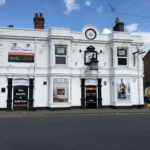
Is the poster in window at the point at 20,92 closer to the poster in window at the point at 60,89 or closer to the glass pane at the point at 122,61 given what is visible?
the poster in window at the point at 60,89

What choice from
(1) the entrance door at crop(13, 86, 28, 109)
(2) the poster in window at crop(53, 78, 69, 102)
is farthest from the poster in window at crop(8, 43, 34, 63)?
(2) the poster in window at crop(53, 78, 69, 102)

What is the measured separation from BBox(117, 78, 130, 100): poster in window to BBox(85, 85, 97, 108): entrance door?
99.3 inches

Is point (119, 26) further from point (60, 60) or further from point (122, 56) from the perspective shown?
point (60, 60)

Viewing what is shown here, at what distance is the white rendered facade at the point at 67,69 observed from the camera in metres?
25.0

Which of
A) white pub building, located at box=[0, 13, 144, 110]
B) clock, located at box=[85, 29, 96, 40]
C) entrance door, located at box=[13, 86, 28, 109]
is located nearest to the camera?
entrance door, located at box=[13, 86, 28, 109]

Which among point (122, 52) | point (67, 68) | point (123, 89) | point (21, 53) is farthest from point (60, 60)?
point (123, 89)

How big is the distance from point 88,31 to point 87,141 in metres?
19.4

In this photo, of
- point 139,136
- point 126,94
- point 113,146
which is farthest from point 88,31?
point 113,146

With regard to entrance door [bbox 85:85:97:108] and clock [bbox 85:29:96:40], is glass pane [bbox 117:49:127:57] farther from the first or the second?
entrance door [bbox 85:85:97:108]

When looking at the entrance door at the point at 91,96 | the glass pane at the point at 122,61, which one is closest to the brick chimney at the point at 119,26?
the glass pane at the point at 122,61

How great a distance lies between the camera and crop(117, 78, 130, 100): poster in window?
2684 centimetres

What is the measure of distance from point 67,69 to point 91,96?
4005mm

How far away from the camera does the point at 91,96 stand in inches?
1058

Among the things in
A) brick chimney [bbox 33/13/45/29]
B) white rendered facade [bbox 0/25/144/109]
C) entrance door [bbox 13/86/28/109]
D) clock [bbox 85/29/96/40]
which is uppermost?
brick chimney [bbox 33/13/45/29]
